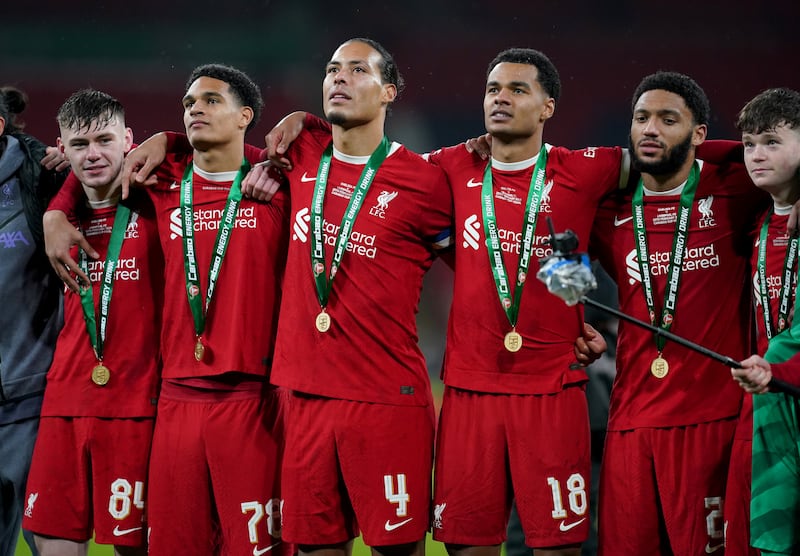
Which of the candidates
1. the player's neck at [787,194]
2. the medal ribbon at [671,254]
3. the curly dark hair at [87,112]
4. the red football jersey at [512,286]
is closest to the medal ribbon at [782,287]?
the player's neck at [787,194]

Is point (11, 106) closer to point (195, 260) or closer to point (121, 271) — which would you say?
point (121, 271)

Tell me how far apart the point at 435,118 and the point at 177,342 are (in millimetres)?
7685

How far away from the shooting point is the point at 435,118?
11719 mm

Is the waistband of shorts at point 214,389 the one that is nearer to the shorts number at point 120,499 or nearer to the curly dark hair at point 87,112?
the shorts number at point 120,499

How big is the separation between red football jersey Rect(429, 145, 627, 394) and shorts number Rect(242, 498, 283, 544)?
3.00 ft

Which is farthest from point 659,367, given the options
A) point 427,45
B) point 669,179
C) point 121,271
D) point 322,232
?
point 427,45

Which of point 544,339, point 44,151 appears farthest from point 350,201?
point 44,151

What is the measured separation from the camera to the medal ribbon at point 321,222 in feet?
13.9

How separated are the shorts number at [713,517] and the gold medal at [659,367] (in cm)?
51

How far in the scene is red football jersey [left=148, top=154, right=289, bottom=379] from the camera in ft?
14.4

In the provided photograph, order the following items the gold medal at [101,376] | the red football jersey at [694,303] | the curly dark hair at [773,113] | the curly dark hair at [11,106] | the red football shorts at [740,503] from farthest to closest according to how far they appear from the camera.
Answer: the curly dark hair at [11,106] → the gold medal at [101,376] → the red football jersey at [694,303] → the curly dark hair at [773,113] → the red football shorts at [740,503]

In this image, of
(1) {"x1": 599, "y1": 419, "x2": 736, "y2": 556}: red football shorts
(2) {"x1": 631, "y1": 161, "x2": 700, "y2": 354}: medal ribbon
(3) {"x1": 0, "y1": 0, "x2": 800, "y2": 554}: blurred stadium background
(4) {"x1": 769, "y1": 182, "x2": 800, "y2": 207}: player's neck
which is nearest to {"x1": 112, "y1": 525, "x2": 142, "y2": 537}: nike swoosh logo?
(1) {"x1": 599, "y1": 419, "x2": 736, "y2": 556}: red football shorts

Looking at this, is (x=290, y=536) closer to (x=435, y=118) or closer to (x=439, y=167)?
(x=439, y=167)

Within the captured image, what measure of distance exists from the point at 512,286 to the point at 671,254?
0.66 m
